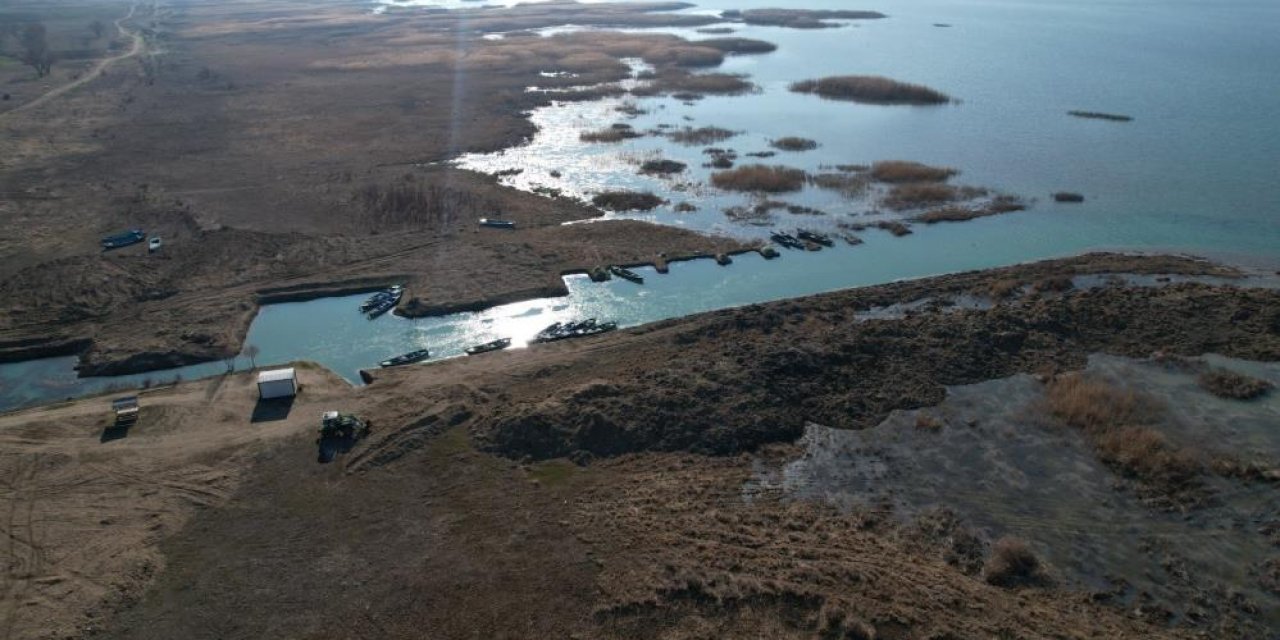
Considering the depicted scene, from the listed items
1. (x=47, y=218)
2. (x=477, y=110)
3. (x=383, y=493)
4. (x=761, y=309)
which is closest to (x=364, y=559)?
(x=383, y=493)

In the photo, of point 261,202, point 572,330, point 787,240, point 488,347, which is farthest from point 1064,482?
point 261,202

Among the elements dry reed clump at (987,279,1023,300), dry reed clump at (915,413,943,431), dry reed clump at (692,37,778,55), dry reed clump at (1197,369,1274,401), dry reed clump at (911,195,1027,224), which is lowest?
dry reed clump at (915,413,943,431)

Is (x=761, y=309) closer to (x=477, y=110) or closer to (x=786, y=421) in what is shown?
(x=786, y=421)

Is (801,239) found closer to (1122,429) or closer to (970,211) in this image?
(970,211)

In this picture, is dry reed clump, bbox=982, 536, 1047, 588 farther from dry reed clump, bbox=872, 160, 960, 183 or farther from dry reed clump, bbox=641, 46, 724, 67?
dry reed clump, bbox=641, 46, 724, 67

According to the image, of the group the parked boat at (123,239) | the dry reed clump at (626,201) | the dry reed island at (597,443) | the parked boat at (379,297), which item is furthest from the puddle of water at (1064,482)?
the parked boat at (123,239)

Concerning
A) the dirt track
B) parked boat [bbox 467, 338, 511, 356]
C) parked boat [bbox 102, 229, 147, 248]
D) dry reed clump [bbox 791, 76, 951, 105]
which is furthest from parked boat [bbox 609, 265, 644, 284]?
dry reed clump [bbox 791, 76, 951, 105]
